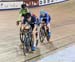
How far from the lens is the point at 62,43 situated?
1650cm

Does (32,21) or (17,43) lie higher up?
(32,21)

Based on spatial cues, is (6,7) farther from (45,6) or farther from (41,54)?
(41,54)

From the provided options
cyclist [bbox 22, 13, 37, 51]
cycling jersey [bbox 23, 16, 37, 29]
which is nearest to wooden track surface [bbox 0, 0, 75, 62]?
cyclist [bbox 22, 13, 37, 51]

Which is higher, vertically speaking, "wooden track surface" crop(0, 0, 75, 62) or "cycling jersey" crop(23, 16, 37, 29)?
"cycling jersey" crop(23, 16, 37, 29)

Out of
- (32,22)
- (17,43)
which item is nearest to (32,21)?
(32,22)

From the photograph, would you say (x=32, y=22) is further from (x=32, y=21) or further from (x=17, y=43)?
(x=17, y=43)

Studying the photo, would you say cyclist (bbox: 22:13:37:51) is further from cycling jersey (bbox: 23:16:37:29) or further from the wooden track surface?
the wooden track surface

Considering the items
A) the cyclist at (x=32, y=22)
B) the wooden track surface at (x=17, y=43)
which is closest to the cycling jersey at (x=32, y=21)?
the cyclist at (x=32, y=22)

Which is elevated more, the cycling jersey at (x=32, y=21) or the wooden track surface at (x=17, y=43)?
the cycling jersey at (x=32, y=21)

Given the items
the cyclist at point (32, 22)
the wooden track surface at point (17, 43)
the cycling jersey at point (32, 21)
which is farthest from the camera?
the cycling jersey at point (32, 21)

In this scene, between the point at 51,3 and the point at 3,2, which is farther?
the point at 51,3

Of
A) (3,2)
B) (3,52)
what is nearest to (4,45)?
(3,52)

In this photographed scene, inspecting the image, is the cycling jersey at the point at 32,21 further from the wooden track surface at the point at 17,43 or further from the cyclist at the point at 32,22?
the wooden track surface at the point at 17,43

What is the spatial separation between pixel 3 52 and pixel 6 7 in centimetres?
2031
